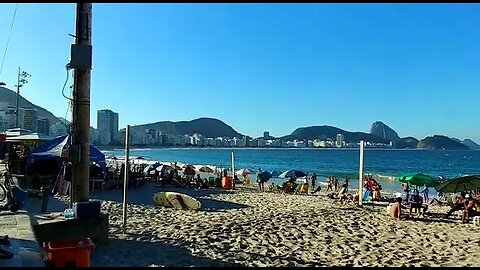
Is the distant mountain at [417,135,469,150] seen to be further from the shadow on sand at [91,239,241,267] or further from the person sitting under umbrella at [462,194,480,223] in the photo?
the shadow on sand at [91,239,241,267]

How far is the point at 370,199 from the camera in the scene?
19.7 m

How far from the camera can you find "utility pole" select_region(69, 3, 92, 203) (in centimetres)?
733

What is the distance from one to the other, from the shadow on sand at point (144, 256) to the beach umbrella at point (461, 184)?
410 inches

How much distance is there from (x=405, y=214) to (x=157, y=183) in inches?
519

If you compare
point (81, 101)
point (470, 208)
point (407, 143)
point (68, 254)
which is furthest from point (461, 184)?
point (407, 143)

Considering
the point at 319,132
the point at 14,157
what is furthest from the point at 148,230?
the point at 319,132

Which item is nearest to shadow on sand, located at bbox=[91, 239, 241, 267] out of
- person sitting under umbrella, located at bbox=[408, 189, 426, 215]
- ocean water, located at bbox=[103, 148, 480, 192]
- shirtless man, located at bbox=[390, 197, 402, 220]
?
shirtless man, located at bbox=[390, 197, 402, 220]

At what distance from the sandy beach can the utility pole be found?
120 cm

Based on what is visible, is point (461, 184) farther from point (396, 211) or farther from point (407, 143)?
point (407, 143)

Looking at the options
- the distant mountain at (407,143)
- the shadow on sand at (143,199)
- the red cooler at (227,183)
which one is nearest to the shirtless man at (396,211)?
the shadow on sand at (143,199)

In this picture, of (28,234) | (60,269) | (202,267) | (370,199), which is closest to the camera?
(60,269)

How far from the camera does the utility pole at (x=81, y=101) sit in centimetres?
733

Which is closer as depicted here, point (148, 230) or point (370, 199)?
point (148, 230)

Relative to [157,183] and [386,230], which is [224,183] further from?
[386,230]
